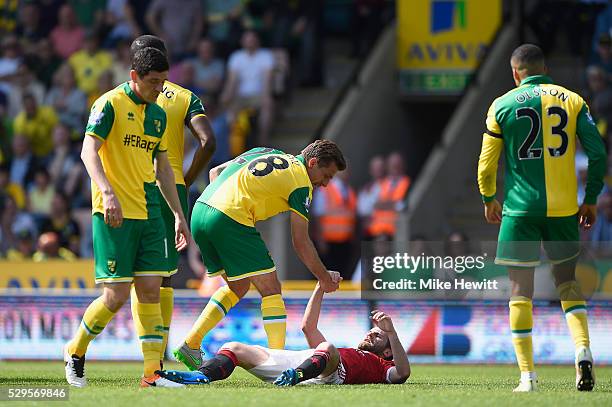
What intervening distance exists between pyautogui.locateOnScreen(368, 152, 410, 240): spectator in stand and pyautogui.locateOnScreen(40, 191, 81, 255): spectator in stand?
3941mm

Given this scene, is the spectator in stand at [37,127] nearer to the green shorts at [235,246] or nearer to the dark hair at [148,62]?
the green shorts at [235,246]

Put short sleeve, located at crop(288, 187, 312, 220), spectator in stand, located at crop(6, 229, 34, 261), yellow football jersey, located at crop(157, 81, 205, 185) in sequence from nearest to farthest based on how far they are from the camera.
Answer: short sleeve, located at crop(288, 187, 312, 220) → yellow football jersey, located at crop(157, 81, 205, 185) → spectator in stand, located at crop(6, 229, 34, 261)

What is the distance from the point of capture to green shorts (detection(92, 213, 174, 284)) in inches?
386

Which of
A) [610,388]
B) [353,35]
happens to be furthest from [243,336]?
Result: [353,35]

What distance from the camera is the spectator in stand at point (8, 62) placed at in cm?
2202

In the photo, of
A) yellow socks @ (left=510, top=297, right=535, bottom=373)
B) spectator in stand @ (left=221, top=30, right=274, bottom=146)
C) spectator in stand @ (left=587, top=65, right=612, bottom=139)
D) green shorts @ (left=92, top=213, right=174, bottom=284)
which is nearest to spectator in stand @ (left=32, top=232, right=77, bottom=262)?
spectator in stand @ (left=221, top=30, right=274, bottom=146)

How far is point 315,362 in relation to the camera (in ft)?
32.4

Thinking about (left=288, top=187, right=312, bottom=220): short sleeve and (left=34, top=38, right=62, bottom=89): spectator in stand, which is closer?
(left=288, top=187, right=312, bottom=220): short sleeve

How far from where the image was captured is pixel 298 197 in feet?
34.3

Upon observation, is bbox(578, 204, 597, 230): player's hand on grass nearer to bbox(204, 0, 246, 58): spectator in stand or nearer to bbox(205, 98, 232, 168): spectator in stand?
bbox(205, 98, 232, 168): spectator in stand

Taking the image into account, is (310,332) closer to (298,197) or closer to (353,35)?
(298,197)

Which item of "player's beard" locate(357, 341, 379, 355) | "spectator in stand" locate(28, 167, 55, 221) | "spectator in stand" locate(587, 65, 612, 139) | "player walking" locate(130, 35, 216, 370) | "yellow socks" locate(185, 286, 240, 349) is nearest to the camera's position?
"player's beard" locate(357, 341, 379, 355)

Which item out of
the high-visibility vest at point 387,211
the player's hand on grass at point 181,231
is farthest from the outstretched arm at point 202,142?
the high-visibility vest at point 387,211

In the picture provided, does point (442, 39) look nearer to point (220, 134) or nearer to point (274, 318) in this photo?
point (220, 134)
